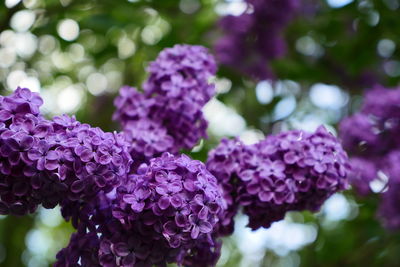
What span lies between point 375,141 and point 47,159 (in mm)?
1861

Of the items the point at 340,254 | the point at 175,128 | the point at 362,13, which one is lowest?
the point at 340,254

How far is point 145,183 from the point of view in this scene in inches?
65.6

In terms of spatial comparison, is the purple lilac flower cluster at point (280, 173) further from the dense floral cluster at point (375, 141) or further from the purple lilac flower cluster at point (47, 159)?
the dense floral cluster at point (375, 141)

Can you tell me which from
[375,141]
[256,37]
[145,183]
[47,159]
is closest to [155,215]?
[145,183]

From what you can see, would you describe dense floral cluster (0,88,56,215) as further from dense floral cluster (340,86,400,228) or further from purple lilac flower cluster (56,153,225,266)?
dense floral cluster (340,86,400,228)

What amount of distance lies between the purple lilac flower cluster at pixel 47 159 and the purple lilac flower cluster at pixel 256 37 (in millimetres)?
1942

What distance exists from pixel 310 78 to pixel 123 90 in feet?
6.04

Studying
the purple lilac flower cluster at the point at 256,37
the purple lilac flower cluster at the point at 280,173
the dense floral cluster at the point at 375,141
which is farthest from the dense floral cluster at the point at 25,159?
the purple lilac flower cluster at the point at 256,37

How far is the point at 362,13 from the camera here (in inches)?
137

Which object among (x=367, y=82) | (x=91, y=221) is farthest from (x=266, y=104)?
(x=91, y=221)

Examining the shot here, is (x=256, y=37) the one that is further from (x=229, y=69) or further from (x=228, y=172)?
(x=228, y=172)

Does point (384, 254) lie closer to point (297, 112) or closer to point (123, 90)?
point (297, 112)

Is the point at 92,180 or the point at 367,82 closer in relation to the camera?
the point at 92,180

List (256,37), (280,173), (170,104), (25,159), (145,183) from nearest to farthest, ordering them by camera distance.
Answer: (25,159), (145,183), (280,173), (170,104), (256,37)
